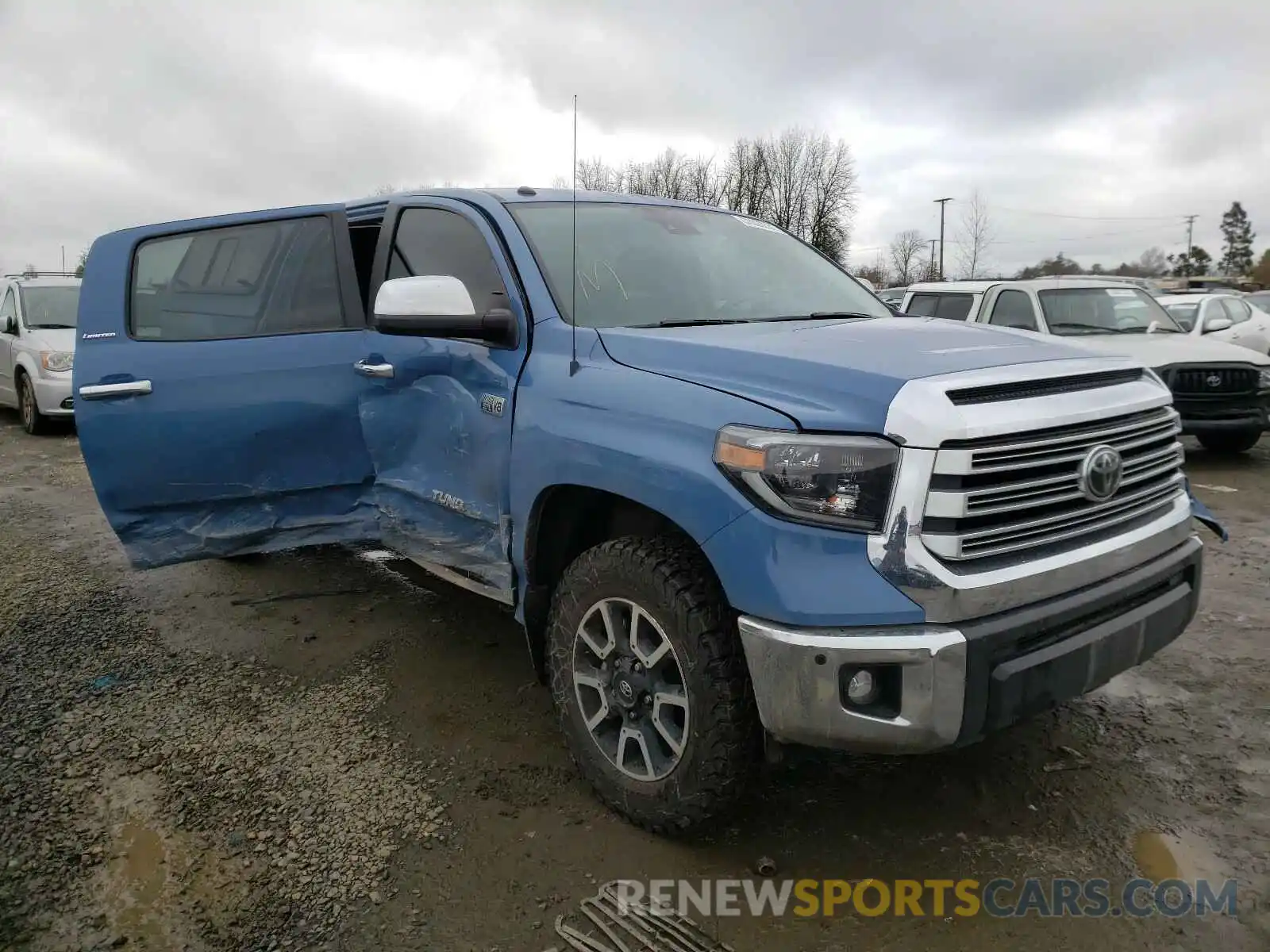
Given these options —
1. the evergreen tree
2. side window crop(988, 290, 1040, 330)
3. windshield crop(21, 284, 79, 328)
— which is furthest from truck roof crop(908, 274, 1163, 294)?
the evergreen tree

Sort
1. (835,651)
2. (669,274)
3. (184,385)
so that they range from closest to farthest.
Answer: (835,651), (669,274), (184,385)

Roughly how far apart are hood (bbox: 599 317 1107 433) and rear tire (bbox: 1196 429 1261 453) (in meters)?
6.71

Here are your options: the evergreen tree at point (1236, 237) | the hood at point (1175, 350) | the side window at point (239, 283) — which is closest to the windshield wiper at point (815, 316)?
the side window at point (239, 283)

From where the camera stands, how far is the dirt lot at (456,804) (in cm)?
237

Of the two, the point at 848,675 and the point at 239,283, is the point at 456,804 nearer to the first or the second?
the point at 848,675

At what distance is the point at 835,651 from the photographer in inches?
84.5

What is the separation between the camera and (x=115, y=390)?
3.88 meters

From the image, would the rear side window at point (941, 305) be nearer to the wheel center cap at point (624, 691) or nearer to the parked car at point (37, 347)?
the wheel center cap at point (624, 691)

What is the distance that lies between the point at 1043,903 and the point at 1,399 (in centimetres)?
1331

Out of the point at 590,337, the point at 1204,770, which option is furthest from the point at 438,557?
the point at 1204,770

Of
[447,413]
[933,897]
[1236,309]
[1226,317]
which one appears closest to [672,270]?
[447,413]

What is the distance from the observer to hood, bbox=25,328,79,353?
10.5 meters

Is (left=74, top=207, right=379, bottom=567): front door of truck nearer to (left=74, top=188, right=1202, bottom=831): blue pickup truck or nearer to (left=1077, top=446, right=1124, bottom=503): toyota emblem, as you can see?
(left=74, top=188, right=1202, bottom=831): blue pickup truck

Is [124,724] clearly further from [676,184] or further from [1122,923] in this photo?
[676,184]
